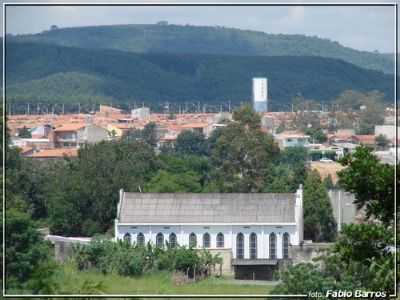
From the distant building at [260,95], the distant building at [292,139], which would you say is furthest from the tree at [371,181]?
the distant building at [260,95]

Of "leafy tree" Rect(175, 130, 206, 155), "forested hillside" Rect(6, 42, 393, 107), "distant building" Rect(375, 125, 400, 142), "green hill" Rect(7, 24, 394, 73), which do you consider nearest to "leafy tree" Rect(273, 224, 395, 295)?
"leafy tree" Rect(175, 130, 206, 155)

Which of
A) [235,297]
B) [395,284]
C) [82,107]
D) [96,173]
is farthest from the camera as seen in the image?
[82,107]

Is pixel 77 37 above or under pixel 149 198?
above

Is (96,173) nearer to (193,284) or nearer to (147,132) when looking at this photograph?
(193,284)

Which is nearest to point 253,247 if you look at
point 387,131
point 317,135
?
point 387,131

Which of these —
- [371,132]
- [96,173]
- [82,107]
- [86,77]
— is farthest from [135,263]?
[86,77]

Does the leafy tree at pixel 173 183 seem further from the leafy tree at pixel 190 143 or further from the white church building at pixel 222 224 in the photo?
the leafy tree at pixel 190 143
